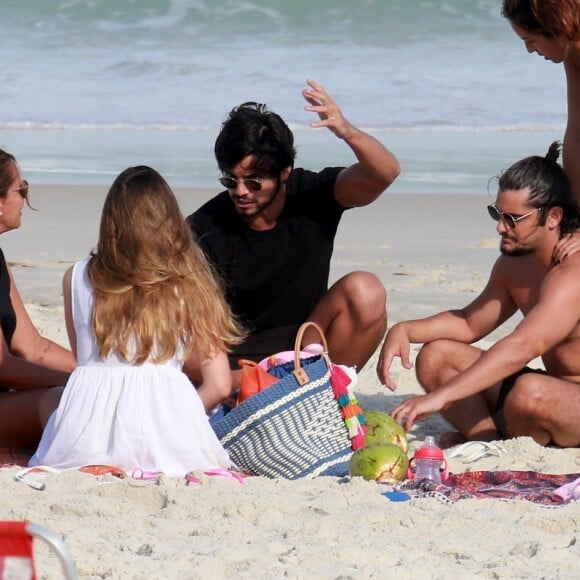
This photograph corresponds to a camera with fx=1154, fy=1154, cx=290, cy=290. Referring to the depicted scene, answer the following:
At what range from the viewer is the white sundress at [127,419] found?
3.87 metres

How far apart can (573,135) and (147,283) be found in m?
1.92

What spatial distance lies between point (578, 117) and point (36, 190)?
7971 mm

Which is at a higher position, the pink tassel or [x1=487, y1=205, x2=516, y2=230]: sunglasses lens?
[x1=487, y1=205, x2=516, y2=230]: sunglasses lens

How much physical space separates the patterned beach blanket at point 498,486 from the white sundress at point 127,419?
0.73m

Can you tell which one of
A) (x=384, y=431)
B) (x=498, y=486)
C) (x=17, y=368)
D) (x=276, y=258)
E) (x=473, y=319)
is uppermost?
(x=276, y=258)

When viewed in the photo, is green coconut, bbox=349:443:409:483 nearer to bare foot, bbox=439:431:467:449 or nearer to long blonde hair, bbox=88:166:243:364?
long blonde hair, bbox=88:166:243:364

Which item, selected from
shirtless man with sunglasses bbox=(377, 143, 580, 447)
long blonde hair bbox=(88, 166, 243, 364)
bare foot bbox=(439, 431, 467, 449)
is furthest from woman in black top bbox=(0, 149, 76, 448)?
bare foot bbox=(439, 431, 467, 449)

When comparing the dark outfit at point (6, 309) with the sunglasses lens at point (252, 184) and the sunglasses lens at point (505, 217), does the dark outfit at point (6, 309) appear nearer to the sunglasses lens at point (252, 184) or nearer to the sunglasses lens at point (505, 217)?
the sunglasses lens at point (252, 184)

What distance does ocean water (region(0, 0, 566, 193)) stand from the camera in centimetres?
1402

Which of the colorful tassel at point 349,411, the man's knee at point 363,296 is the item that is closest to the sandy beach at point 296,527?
the colorful tassel at point 349,411

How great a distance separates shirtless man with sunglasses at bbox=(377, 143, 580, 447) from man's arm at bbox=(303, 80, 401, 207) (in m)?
0.51

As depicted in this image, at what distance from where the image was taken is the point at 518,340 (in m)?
4.30

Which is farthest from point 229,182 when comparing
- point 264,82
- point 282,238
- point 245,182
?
point 264,82

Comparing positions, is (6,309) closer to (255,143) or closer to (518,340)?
(255,143)
